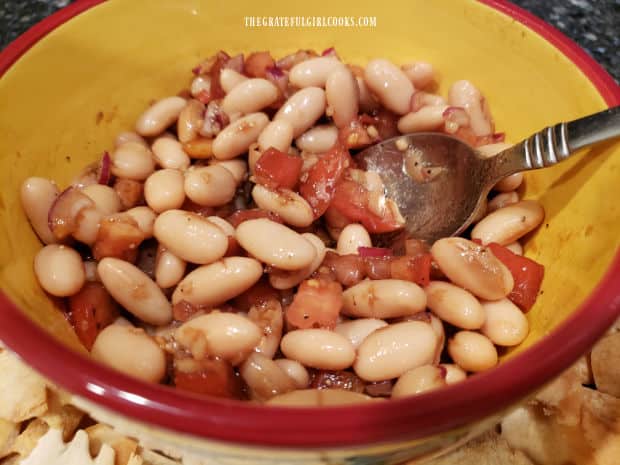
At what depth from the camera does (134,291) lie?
0.92 meters

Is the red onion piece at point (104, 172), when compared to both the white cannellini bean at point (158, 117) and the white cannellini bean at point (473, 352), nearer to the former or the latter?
the white cannellini bean at point (158, 117)

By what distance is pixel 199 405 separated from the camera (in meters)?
0.56

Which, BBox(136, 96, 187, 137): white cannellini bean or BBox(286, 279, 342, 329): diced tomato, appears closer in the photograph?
BBox(286, 279, 342, 329): diced tomato

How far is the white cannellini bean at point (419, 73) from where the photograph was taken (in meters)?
1.21

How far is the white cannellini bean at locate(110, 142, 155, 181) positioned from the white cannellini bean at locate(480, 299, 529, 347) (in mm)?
624

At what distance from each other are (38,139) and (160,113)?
24 cm

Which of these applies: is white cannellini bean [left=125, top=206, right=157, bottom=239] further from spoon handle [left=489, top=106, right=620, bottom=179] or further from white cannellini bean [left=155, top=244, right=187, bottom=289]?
spoon handle [left=489, top=106, right=620, bottom=179]

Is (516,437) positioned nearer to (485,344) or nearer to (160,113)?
(485,344)

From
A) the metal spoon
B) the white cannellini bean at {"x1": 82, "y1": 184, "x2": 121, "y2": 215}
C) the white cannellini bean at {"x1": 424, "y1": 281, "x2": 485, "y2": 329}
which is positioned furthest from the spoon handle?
the white cannellini bean at {"x1": 82, "y1": 184, "x2": 121, "y2": 215}

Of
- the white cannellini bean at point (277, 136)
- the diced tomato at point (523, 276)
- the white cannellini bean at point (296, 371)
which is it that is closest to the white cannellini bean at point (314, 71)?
the white cannellini bean at point (277, 136)

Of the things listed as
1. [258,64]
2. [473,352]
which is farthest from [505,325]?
[258,64]

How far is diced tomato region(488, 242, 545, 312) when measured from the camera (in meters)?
0.95

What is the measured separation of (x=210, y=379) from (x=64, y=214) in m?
0.37

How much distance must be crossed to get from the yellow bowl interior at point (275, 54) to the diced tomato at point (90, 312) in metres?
0.02
